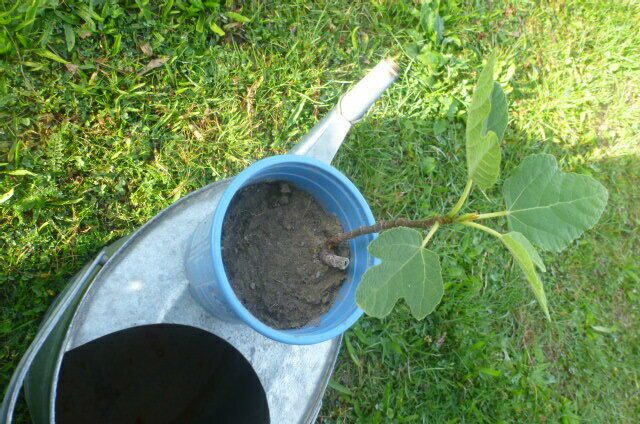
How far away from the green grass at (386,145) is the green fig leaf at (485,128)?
1100 millimetres

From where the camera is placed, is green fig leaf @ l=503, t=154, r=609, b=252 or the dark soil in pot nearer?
green fig leaf @ l=503, t=154, r=609, b=252

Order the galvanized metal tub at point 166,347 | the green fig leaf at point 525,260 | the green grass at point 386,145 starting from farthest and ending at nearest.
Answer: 1. the green grass at point 386,145
2. the galvanized metal tub at point 166,347
3. the green fig leaf at point 525,260

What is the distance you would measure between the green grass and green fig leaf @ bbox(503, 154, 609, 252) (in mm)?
1087

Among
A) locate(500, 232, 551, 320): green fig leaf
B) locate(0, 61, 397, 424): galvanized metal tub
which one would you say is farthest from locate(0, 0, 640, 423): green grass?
locate(500, 232, 551, 320): green fig leaf

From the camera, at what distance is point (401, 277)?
37.2 inches

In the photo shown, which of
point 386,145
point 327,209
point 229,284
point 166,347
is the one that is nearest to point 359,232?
point 327,209

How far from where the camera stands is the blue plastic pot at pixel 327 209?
99 centimetres

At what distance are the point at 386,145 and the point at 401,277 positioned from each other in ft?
4.04

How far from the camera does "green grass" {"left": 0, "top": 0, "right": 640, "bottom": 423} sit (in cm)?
162

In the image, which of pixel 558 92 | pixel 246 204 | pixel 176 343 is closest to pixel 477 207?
pixel 558 92

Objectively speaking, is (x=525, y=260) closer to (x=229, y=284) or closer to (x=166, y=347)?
(x=229, y=284)

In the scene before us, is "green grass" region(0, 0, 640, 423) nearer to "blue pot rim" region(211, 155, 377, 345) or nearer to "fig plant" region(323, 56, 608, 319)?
"blue pot rim" region(211, 155, 377, 345)

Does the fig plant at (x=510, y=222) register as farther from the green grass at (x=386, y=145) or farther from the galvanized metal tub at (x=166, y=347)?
the green grass at (x=386, y=145)

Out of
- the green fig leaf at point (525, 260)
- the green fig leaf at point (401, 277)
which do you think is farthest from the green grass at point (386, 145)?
the green fig leaf at point (525, 260)
